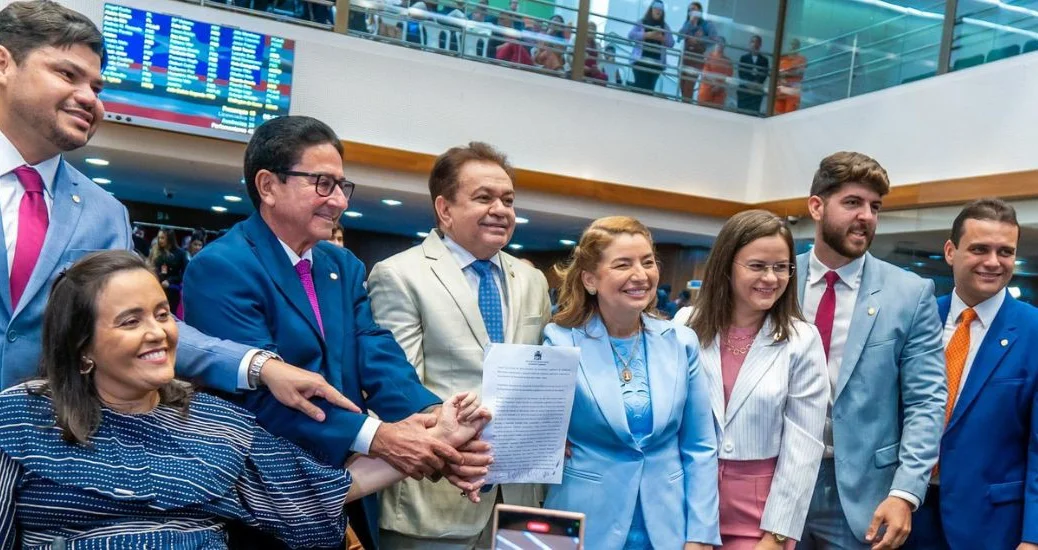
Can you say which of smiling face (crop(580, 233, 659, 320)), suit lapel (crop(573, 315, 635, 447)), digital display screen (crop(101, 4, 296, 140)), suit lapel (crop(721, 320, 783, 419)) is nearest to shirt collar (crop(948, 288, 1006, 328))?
suit lapel (crop(721, 320, 783, 419))

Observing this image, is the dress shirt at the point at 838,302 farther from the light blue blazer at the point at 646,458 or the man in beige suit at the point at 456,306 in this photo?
the man in beige suit at the point at 456,306

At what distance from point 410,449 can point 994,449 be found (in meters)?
1.79

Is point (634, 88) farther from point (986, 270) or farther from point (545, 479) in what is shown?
point (545, 479)

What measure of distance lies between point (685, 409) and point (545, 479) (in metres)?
0.43

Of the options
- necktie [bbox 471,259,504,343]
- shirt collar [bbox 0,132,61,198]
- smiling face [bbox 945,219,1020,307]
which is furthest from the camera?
smiling face [bbox 945,219,1020,307]

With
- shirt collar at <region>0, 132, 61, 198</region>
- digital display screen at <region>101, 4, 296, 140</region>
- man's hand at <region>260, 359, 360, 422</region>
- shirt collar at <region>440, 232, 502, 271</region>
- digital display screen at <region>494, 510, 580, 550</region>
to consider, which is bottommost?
digital display screen at <region>494, 510, 580, 550</region>

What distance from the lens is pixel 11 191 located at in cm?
204

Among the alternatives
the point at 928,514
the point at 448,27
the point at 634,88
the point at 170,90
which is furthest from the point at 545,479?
the point at 634,88

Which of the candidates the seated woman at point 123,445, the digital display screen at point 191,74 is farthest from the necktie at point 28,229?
the digital display screen at point 191,74

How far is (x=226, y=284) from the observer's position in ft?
6.81

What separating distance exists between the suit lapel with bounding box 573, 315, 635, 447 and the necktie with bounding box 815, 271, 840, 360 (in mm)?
709

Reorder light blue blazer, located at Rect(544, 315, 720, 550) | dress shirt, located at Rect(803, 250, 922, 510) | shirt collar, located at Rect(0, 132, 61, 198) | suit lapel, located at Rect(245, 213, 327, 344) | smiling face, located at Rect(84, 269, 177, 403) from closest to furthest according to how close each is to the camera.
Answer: smiling face, located at Rect(84, 269, 177, 403) → shirt collar, located at Rect(0, 132, 61, 198) → suit lapel, located at Rect(245, 213, 327, 344) → light blue blazer, located at Rect(544, 315, 720, 550) → dress shirt, located at Rect(803, 250, 922, 510)

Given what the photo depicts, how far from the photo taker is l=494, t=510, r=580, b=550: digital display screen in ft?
5.31

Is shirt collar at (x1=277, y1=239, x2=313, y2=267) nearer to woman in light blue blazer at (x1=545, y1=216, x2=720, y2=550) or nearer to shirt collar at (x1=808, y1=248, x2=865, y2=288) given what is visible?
woman in light blue blazer at (x1=545, y1=216, x2=720, y2=550)
